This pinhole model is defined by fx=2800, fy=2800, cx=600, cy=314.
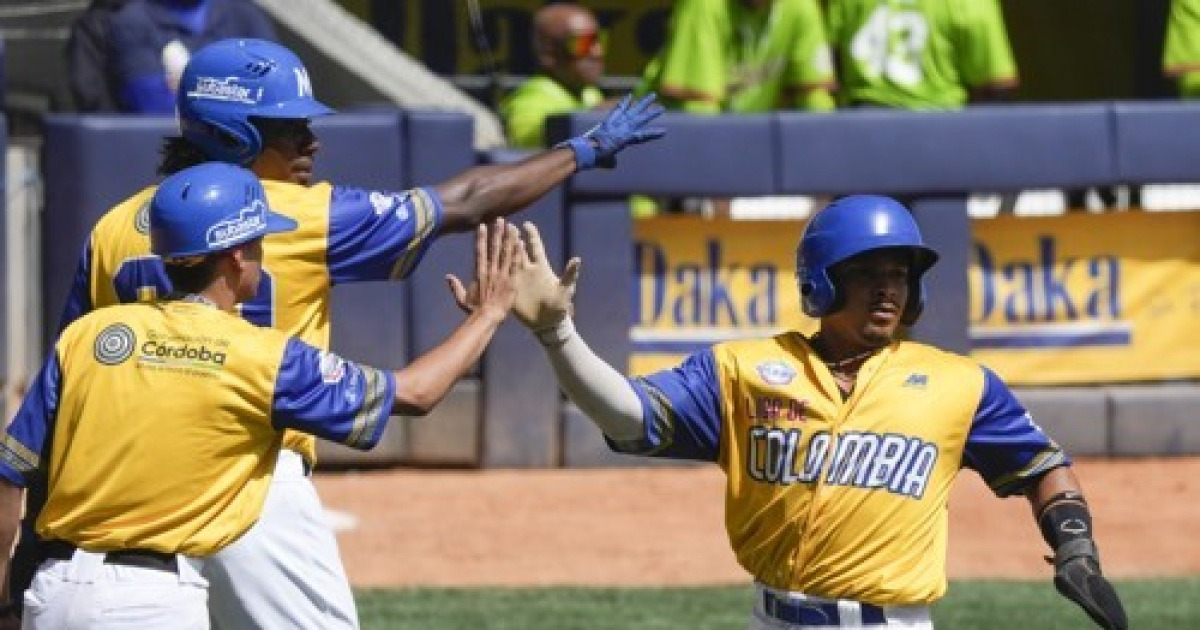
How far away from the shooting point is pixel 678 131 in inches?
456

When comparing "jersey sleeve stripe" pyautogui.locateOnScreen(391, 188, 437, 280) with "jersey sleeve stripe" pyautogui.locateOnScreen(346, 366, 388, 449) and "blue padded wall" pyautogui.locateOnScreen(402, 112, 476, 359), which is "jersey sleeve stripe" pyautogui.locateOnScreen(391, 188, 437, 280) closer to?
"jersey sleeve stripe" pyautogui.locateOnScreen(346, 366, 388, 449)

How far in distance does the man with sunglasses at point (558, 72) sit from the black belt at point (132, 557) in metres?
6.92

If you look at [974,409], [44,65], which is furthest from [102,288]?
[44,65]

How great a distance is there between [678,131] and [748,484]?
616cm

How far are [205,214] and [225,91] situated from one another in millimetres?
888

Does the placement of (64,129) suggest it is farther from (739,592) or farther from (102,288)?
(102,288)

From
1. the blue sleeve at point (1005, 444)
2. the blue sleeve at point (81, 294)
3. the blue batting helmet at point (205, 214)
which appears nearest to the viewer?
the blue batting helmet at point (205, 214)

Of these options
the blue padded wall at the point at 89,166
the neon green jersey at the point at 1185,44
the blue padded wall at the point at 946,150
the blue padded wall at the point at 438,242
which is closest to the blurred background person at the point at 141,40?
the blue padded wall at the point at 89,166

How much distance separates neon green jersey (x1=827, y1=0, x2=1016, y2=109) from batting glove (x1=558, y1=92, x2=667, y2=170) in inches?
217

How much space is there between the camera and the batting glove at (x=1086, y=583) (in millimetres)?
5465

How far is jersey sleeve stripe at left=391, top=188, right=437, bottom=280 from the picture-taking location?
630 centimetres

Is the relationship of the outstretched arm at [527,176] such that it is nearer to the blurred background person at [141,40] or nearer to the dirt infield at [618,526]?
the dirt infield at [618,526]

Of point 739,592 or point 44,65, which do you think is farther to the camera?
point 44,65

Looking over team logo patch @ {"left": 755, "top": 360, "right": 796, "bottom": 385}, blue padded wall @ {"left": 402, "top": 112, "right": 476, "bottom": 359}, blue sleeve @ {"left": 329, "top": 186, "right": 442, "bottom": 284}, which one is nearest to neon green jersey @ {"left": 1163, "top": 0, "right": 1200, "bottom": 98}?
blue padded wall @ {"left": 402, "top": 112, "right": 476, "bottom": 359}
